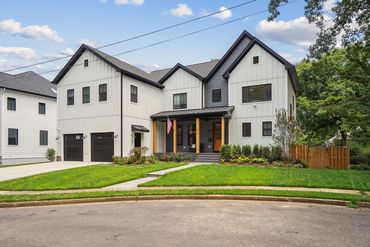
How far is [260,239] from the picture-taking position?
17.5 feet

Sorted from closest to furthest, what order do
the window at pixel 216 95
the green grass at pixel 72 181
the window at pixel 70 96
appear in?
the green grass at pixel 72 181 < the window at pixel 216 95 < the window at pixel 70 96

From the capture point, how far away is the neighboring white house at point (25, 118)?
2733cm

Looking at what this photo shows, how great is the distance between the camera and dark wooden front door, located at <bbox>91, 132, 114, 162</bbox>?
72.7ft

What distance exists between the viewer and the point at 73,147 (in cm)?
2422

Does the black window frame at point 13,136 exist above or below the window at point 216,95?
below

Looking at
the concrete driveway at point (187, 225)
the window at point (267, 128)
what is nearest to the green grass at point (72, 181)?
the concrete driveway at point (187, 225)

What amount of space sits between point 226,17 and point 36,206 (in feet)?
35.8

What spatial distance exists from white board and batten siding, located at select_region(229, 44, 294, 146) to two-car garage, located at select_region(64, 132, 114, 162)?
878 centimetres

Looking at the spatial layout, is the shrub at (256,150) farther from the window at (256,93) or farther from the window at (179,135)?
the window at (179,135)

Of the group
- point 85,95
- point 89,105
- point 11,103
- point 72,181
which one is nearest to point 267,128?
point 89,105

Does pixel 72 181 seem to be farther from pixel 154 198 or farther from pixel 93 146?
pixel 93 146

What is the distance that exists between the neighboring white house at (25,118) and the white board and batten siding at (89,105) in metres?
5.94

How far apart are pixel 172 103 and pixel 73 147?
857 cm

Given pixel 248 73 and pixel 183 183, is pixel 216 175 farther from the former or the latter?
pixel 248 73
